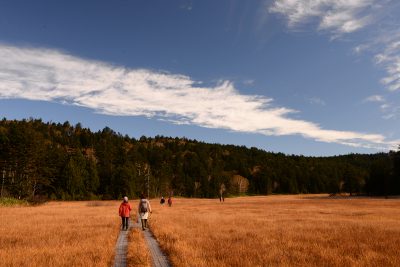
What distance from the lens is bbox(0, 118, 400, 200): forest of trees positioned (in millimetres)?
77625

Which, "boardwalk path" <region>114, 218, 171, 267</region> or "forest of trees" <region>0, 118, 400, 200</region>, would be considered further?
"forest of trees" <region>0, 118, 400, 200</region>

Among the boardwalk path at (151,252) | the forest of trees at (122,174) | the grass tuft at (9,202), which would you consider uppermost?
the forest of trees at (122,174)

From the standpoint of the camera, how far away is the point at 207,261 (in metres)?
13.3

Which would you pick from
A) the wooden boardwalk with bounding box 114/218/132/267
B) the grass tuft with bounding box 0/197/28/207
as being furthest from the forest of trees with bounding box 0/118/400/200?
the wooden boardwalk with bounding box 114/218/132/267

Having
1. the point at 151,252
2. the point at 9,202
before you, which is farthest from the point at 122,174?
the point at 151,252

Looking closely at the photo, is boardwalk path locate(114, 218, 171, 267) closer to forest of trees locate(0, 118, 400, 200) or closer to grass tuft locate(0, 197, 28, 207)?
grass tuft locate(0, 197, 28, 207)

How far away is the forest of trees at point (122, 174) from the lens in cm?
7762

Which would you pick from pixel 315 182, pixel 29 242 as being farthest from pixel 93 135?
pixel 29 242

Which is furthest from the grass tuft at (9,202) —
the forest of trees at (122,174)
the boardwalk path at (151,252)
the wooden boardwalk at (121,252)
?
the wooden boardwalk at (121,252)

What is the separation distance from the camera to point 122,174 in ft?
373

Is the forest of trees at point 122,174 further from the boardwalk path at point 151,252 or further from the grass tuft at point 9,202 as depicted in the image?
the boardwalk path at point 151,252

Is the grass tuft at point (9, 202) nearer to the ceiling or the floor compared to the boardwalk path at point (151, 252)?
nearer to the ceiling

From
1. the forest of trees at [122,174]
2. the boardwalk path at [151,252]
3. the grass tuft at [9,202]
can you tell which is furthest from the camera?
the forest of trees at [122,174]

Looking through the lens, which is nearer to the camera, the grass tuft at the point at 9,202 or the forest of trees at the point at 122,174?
the grass tuft at the point at 9,202
